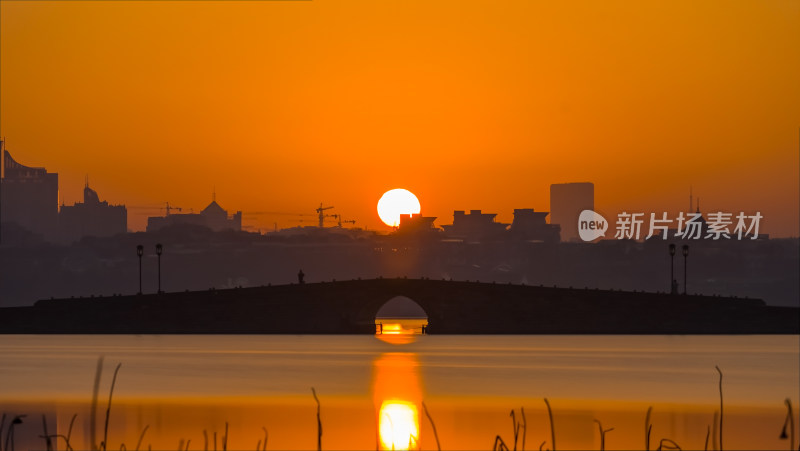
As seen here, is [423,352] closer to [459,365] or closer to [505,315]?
[459,365]

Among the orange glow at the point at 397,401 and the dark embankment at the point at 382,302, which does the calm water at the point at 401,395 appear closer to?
the orange glow at the point at 397,401

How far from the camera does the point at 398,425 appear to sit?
34906 mm

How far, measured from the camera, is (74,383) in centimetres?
5672

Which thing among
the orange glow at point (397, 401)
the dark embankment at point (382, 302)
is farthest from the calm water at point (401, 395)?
the dark embankment at point (382, 302)

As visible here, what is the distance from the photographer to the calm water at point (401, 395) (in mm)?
32469

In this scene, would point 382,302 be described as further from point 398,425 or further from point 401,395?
point 398,425

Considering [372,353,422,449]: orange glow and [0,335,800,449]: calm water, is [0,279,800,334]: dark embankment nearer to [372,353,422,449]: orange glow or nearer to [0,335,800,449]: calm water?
[0,335,800,449]: calm water

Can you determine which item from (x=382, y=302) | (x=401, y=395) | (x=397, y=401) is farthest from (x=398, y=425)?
(x=382, y=302)

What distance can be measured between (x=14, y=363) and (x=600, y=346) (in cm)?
4787

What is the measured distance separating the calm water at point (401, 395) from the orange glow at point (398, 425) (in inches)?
3.7

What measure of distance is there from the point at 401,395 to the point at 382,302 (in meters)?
77.5

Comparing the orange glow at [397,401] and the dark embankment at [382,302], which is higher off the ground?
the dark embankment at [382,302]

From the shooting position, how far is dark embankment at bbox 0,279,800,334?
4727 inches

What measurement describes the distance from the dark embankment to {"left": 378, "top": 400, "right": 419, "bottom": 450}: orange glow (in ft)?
256
